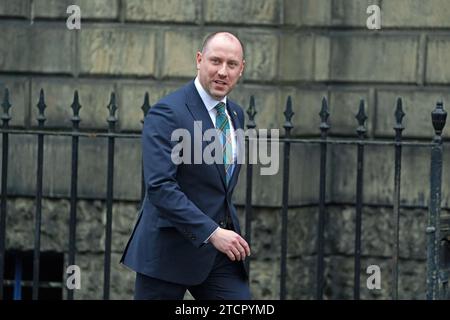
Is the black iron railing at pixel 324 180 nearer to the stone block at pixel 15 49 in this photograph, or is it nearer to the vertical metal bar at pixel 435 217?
the vertical metal bar at pixel 435 217

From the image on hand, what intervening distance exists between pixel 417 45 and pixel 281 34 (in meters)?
1.00

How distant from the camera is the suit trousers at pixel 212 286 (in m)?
6.14

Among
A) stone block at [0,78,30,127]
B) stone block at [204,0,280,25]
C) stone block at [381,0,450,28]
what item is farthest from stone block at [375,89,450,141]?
stone block at [0,78,30,127]

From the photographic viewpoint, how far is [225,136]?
617 centimetres

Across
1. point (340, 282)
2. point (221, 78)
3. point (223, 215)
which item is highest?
point (221, 78)

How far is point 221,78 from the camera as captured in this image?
19.8ft

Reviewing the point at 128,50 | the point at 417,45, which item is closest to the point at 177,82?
the point at 128,50

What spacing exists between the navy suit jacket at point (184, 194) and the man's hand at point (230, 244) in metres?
0.10

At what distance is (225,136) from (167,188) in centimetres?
50

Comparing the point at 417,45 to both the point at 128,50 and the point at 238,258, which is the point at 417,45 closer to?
the point at 128,50

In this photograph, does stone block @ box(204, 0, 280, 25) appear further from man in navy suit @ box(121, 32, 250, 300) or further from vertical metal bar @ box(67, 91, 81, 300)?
man in navy suit @ box(121, 32, 250, 300)

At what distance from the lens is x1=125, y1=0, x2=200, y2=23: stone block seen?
350 inches

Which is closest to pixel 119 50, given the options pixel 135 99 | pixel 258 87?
pixel 135 99
